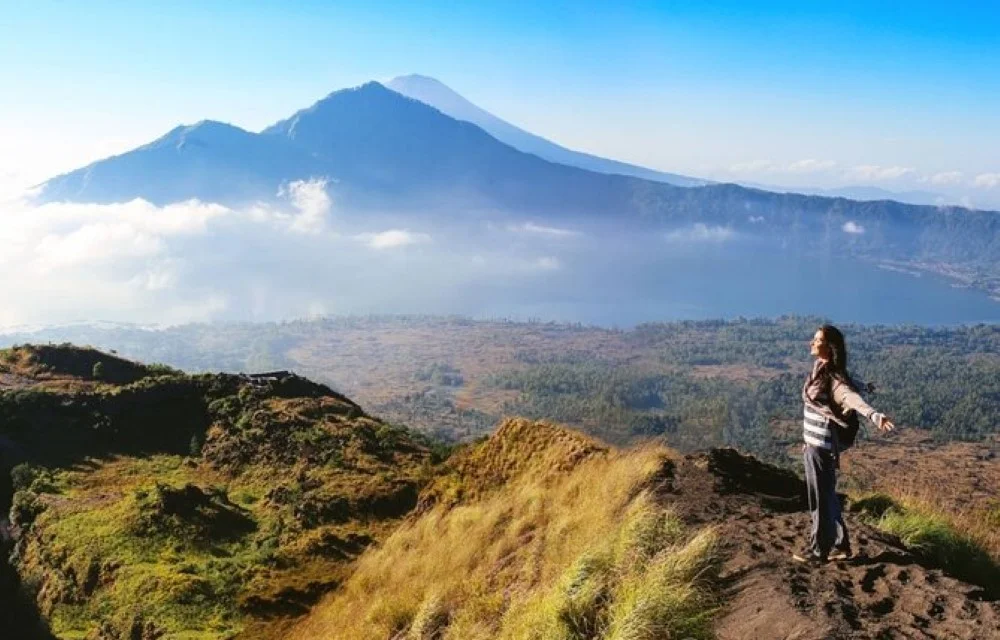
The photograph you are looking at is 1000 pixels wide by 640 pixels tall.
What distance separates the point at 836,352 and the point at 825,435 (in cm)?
69

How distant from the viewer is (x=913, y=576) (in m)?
5.69

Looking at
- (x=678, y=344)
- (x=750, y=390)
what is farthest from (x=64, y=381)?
(x=678, y=344)

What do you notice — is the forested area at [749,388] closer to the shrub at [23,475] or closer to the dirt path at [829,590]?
the shrub at [23,475]

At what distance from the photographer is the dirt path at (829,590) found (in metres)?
4.87

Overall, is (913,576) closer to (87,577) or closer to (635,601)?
(635,601)

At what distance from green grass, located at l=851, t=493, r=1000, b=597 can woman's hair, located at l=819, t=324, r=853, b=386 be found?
2.30m

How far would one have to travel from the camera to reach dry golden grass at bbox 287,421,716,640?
209 inches

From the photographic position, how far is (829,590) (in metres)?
5.45

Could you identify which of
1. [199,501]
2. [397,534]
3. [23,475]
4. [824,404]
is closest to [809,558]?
[824,404]

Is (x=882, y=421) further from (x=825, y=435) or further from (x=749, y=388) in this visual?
(x=749, y=388)

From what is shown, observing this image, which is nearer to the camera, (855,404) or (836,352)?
(855,404)

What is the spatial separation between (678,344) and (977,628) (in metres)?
182

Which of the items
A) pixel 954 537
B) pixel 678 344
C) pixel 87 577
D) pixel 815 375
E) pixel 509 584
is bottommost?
pixel 678 344

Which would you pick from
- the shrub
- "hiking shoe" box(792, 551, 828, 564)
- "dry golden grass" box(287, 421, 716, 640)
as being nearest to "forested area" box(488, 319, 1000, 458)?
the shrub
